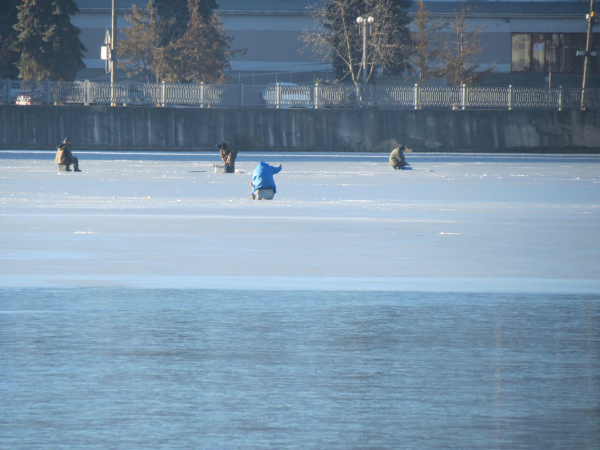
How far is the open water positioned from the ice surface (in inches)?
41.0

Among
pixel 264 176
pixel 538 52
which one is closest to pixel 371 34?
pixel 538 52

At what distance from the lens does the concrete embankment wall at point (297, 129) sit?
A: 46750mm

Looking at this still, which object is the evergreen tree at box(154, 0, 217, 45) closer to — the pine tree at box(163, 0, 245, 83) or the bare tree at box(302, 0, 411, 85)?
the pine tree at box(163, 0, 245, 83)

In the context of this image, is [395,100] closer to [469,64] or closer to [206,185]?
[206,185]

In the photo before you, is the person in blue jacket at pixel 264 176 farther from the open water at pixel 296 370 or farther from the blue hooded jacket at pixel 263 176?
the open water at pixel 296 370

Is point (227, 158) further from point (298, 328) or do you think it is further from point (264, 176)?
point (298, 328)

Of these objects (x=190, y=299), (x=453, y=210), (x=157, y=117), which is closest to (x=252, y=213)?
(x=453, y=210)

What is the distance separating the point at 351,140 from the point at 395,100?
97.5 inches

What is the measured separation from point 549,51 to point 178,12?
26.6 metres

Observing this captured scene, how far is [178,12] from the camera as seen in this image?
2662 inches

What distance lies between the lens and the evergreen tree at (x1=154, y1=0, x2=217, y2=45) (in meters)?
67.2

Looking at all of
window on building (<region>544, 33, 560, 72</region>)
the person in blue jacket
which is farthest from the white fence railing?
window on building (<region>544, 33, 560, 72</region>)

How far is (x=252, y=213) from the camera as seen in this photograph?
62.2 ft

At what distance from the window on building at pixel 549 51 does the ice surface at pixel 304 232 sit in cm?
4843
